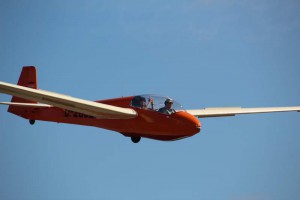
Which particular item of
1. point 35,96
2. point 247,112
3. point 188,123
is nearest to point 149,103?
point 188,123

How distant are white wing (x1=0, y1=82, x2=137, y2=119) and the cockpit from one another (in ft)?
1.81

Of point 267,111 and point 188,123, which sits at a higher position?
point 267,111

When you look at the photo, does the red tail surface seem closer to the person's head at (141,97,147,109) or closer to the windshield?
the windshield

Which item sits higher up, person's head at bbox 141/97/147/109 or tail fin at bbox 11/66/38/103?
tail fin at bbox 11/66/38/103

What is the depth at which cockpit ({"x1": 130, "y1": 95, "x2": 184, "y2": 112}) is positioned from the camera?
21922 mm

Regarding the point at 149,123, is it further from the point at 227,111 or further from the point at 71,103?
the point at 227,111

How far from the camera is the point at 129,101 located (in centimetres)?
2309

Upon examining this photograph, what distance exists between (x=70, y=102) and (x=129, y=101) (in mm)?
3239

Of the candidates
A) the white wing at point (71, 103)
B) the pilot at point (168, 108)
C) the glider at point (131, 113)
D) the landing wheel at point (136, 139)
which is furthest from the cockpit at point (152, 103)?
the landing wheel at point (136, 139)

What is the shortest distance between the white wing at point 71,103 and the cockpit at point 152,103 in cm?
55

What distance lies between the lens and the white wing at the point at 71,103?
20722 millimetres

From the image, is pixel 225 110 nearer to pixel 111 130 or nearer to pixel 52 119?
pixel 111 130

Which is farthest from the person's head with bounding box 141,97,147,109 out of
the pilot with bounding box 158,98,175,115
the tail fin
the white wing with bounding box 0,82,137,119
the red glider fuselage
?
the tail fin

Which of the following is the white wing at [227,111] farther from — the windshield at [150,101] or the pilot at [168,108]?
the pilot at [168,108]
